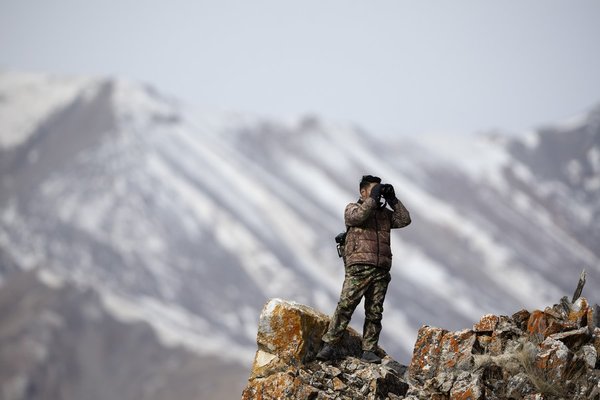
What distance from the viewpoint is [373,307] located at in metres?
12.2

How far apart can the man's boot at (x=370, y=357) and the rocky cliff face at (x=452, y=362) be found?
12 centimetres

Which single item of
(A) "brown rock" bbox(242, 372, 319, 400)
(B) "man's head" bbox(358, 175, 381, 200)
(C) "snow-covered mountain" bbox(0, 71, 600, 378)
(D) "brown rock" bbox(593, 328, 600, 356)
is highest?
(C) "snow-covered mountain" bbox(0, 71, 600, 378)

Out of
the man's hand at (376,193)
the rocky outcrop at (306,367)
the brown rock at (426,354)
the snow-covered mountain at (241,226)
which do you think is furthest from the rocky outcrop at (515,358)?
the snow-covered mountain at (241,226)

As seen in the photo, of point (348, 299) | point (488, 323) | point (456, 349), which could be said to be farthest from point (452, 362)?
point (348, 299)

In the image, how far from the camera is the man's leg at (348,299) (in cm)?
1190

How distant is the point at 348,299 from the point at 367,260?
0.65 meters

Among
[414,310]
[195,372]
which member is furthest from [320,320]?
[414,310]

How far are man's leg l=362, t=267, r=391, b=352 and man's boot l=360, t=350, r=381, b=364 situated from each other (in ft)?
0.26

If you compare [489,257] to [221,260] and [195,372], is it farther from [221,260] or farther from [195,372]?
[195,372]

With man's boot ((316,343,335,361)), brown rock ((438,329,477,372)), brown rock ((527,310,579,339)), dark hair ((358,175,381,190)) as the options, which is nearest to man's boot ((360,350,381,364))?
man's boot ((316,343,335,361))

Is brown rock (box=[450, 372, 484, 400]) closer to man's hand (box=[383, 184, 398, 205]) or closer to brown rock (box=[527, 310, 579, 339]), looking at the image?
brown rock (box=[527, 310, 579, 339])

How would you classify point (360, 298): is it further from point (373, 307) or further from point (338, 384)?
point (338, 384)

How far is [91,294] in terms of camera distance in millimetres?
141500

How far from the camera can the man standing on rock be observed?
39.1 ft
